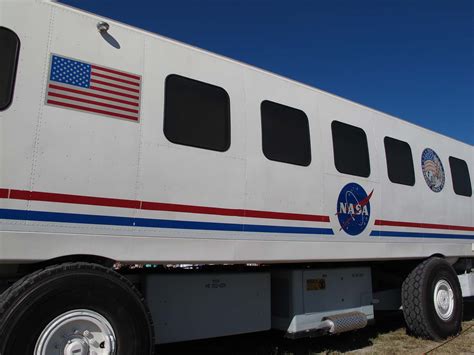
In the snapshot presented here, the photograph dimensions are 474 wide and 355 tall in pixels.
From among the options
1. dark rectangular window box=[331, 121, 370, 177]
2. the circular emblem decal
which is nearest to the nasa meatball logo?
dark rectangular window box=[331, 121, 370, 177]

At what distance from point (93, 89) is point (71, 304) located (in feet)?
5.40

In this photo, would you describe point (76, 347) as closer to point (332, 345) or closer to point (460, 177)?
point (332, 345)

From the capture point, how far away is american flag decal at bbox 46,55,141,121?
3.75 meters

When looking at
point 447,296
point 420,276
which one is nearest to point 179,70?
point 420,276

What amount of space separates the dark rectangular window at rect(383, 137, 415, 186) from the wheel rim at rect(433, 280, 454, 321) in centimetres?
155

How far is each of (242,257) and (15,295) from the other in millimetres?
2090

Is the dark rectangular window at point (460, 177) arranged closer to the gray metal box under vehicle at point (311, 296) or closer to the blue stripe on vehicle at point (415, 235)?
the blue stripe on vehicle at point (415, 235)

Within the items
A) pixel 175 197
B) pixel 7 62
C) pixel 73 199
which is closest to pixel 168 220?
pixel 175 197

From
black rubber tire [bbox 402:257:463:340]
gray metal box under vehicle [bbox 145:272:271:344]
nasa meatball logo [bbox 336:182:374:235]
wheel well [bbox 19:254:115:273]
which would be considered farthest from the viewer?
black rubber tire [bbox 402:257:463:340]

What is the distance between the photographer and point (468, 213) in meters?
8.31

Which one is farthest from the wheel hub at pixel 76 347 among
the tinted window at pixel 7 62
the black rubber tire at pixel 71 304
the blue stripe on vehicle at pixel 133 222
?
the tinted window at pixel 7 62

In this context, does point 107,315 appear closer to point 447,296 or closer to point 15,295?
point 15,295

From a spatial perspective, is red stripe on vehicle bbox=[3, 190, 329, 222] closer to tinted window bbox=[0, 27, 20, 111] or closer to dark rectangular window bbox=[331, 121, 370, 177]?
tinted window bbox=[0, 27, 20, 111]

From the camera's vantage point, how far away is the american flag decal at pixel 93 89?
3750 mm
